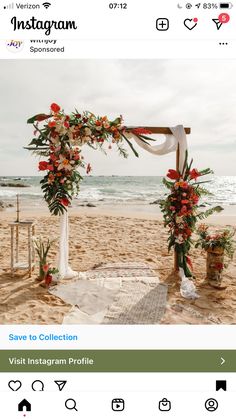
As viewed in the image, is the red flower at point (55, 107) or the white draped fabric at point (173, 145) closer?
the red flower at point (55, 107)

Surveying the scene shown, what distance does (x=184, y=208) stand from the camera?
532cm

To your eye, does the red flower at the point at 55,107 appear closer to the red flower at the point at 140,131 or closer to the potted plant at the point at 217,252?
the red flower at the point at 140,131

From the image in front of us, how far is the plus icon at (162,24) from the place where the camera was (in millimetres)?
2826

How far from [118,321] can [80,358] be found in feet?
5.82

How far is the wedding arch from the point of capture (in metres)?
5.30

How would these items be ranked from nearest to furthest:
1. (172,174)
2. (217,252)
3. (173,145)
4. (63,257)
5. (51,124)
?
(51,124), (217,252), (172,174), (63,257), (173,145)

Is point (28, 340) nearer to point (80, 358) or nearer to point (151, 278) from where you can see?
point (80, 358)
